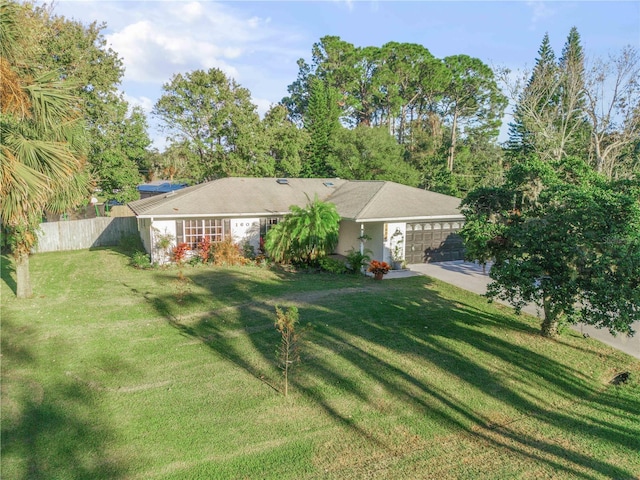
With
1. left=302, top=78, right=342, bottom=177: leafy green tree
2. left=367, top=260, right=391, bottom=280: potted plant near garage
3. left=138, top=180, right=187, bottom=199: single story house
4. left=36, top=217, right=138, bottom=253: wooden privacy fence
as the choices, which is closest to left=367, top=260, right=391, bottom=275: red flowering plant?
left=367, top=260, right=391, bottom=280: potted plant near garage

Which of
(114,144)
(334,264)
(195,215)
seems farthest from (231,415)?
(114,144)

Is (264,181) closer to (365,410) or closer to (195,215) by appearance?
(195,215)

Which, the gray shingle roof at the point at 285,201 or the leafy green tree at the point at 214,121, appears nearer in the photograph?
the gray shingle roof at the point at 285,201

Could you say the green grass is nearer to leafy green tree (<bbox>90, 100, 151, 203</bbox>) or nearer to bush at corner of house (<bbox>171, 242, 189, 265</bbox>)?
bush at corner of house (<bbox>171, 242, 189, 265</bbox>)

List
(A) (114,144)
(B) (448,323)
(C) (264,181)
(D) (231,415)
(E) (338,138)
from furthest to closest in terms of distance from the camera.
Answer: (E) (338,138) < (A) (114,144) < (C) (264,181) < (B) (448,323) < (D) (231,415)

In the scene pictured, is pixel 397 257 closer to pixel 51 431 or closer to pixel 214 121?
pixel 51 431

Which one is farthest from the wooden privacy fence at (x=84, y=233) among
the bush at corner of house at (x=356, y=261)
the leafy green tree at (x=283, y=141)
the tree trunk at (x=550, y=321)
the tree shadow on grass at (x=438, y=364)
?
the tree trunk at (x=550, y=321)

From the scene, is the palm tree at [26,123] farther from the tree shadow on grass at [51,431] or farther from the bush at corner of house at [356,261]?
the bush at corner of house at [356,261]
